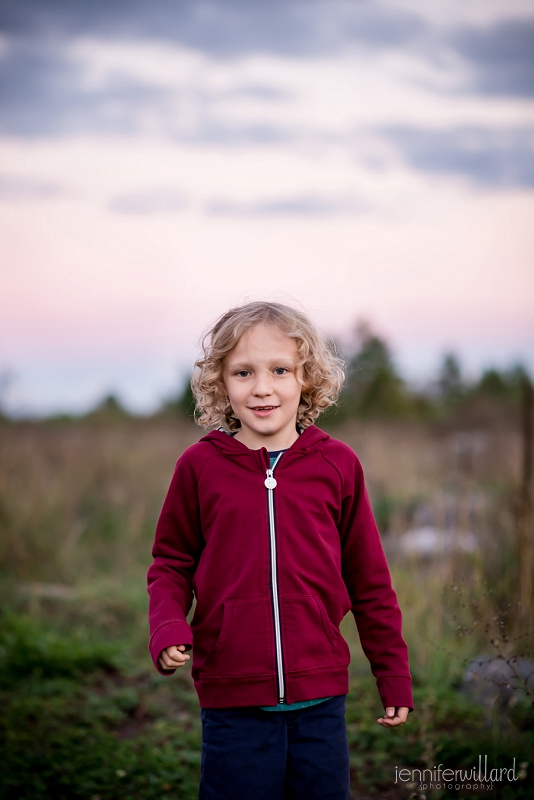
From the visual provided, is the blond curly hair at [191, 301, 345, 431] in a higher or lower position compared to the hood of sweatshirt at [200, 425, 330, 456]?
higher

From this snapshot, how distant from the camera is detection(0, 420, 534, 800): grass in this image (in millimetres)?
3010

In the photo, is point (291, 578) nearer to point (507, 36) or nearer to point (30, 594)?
point (30, 594)

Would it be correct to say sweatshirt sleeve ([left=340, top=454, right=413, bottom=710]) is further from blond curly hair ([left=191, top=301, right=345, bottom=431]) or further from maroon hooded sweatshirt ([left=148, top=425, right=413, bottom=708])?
blond curly hair ([left=191, top=301, right=345, bottom=431])

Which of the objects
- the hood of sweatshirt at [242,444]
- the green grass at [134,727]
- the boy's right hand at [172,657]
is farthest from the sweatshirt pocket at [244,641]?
the green grass at [134,727]

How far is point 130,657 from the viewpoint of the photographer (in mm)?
4340

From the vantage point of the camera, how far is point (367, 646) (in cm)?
207

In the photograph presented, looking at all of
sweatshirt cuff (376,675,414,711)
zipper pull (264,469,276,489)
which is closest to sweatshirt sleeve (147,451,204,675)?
zipper pull (264,469,276,489)

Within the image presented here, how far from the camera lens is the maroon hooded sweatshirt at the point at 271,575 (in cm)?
186

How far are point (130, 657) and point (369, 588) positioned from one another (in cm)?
278

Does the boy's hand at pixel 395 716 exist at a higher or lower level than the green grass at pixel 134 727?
higher

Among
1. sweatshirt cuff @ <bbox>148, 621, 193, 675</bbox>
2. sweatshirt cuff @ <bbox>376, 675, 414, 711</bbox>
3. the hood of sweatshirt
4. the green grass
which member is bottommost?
the green grass

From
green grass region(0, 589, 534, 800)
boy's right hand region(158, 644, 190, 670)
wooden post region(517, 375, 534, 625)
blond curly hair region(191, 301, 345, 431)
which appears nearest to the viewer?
boy's right hand region(158, 644, 190, 670)

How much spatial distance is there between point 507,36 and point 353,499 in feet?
18.2

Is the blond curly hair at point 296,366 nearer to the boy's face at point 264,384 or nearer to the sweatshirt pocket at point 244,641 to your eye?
the boy's face at point 264,384
